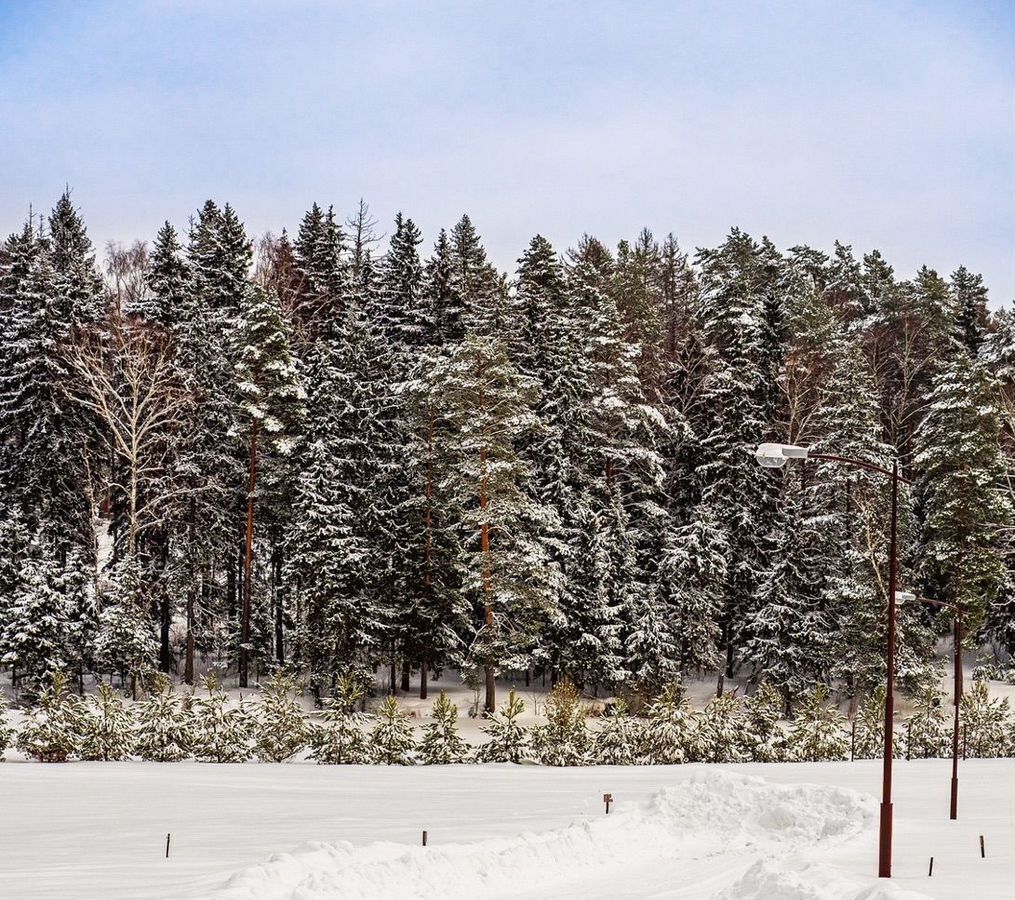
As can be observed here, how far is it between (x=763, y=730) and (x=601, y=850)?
13.1m

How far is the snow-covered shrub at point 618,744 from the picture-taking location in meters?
27.3

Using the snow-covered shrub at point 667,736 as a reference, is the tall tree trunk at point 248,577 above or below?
above

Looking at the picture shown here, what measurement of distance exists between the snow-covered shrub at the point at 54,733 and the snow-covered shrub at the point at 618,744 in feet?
45.6

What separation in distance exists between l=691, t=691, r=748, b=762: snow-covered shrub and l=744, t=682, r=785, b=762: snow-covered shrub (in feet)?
0.80

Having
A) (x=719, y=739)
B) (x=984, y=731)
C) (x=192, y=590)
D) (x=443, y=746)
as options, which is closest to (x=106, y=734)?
(x=443, y=746)

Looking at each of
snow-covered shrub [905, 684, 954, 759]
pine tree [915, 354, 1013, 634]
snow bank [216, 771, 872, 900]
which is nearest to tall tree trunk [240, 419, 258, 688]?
snow bank [216, 771, 872, 900]

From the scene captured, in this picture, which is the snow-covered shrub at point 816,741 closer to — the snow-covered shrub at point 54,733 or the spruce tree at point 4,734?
the snow-covered shrub at point 54,733

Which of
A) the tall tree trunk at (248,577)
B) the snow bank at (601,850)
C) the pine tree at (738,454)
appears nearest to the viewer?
the snow bank at (601,850)

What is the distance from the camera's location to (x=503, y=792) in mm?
21984

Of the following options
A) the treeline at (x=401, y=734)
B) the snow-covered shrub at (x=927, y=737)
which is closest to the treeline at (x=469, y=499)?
the snow-covered shrub at (x=927, y=737)

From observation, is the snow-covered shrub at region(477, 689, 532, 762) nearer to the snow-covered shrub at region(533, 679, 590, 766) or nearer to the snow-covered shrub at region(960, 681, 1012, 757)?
the snow-covered shrub at region(533, 679, 590, 766)

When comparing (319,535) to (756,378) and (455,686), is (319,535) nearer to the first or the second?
(455,686)

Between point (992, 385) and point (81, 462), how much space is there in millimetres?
36107

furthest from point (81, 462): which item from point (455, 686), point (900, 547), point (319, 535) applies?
point (900, 547)
